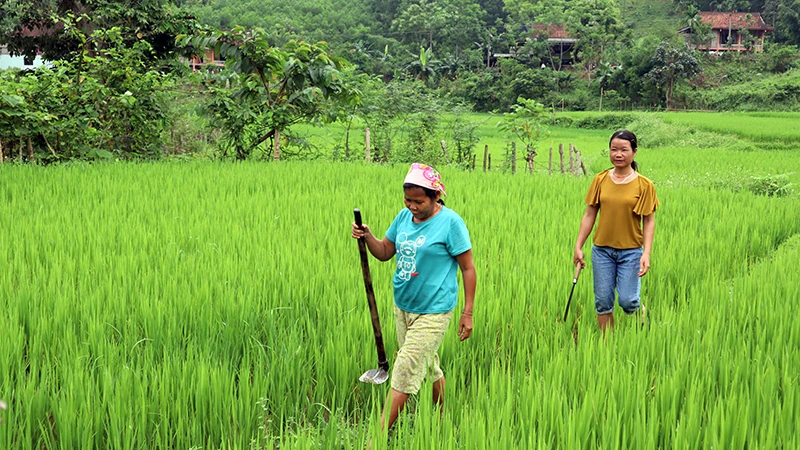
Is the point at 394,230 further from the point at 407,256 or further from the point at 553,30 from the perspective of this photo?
the point at 553,30

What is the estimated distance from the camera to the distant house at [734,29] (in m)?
46.2

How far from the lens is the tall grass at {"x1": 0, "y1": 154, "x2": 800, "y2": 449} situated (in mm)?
2078

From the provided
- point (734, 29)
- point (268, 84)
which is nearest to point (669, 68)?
point (734, 29)

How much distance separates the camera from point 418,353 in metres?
2.31

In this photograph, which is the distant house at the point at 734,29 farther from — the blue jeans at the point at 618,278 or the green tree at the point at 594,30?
the blue jeans at the point at 618,278

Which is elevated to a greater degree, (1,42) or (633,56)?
(633,56)

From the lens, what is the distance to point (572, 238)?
543 centimetres

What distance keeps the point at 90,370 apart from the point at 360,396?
3.42 feet

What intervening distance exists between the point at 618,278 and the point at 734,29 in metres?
52.1

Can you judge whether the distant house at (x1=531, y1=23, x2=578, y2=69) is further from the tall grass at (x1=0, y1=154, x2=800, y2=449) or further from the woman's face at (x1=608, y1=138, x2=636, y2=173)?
the woman's face at (x1=608, y1=138, x2=636, y2=173)

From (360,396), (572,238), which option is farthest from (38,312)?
(572,238)

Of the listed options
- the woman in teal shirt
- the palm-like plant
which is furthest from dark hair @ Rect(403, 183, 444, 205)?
the palm-like plant

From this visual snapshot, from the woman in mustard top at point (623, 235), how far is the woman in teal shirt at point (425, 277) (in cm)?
120

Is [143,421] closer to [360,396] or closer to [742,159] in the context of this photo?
[360,396]
